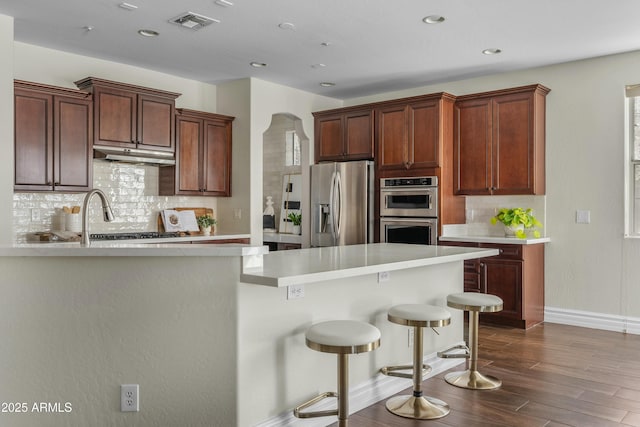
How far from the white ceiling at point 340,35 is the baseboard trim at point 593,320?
99.8 inches

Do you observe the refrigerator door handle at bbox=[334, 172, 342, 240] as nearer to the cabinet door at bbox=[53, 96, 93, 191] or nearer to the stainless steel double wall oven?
the stainless steel double wall oven

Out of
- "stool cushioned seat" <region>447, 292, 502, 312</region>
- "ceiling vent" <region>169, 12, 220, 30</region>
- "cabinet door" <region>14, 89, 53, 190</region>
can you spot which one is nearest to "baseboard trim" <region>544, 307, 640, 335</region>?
"stool cushioned seat" <region>447, 292, 502, 312</region>

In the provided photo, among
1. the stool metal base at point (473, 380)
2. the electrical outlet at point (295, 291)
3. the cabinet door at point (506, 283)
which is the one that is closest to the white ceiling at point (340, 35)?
the cabinet door at point (506, 283)

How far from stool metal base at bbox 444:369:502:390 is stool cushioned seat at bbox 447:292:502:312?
18.7 inches

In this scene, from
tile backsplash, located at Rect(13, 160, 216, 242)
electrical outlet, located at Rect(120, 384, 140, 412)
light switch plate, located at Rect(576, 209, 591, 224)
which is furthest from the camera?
light switch plate, located at Rect(576, 209, 591, 224)

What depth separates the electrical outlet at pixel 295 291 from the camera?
2.66 m

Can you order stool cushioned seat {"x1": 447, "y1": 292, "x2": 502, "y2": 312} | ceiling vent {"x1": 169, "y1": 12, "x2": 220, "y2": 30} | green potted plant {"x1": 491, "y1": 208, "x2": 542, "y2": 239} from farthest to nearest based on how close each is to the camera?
green potted plant {"x1": 491, "y1": 208, "x2": 542, "y2": 239}, ceiling vent {"x1": 169, "y1": 12, "x2": 220, "y2": 30}, stool cushioned seat {"x1": 447, "y1": 292, "x2": 502, "y2": 312}

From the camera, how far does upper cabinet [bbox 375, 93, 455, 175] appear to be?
5488 millimetres

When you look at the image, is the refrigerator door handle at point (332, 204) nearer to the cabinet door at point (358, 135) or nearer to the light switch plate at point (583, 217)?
the cabinet door at point (358, 135)

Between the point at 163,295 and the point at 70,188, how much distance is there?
2.86 meters

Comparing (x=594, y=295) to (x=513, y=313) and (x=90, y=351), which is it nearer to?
(x=513, y=313)

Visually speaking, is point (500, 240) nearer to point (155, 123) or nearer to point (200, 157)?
point (200, 157)

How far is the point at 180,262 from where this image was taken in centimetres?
236

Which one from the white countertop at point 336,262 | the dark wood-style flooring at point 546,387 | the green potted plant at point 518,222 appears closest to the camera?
the white countertop at point 336,262
